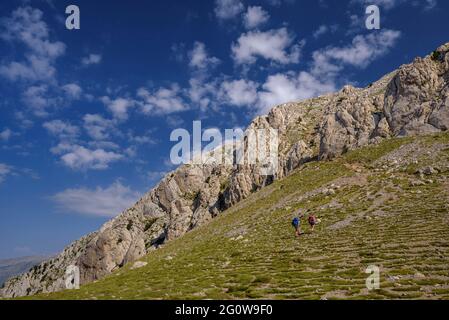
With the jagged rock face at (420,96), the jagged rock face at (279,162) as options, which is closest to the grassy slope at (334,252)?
the jagged rock face at (420,96)

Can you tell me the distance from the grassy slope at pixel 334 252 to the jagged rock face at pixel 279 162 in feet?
72.0

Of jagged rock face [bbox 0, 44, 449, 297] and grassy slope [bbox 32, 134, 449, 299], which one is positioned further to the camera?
jagged rock face [bbox 0, 44, 449, 297]

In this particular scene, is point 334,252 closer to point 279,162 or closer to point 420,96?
point 420,96

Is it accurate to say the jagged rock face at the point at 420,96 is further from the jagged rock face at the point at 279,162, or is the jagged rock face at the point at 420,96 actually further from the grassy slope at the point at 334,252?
the grassy slope at the point at 334,252

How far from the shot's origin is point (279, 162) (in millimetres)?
112062

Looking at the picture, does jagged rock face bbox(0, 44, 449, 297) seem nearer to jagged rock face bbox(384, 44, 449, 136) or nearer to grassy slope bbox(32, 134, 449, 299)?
jagged rock face bbox(384, 44, 449, 136)

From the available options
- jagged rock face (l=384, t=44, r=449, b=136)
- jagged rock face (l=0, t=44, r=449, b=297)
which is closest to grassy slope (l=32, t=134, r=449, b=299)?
jagged rock face (l=384, t=44, r=449, b=136)

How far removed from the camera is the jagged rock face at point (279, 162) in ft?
306

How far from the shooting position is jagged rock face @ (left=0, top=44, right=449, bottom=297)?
9338cm

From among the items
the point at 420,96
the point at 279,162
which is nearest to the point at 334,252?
the point at 420,96

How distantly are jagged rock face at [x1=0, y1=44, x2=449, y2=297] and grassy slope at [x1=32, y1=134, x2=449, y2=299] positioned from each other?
72.0 ft

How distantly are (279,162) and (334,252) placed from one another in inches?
3111
